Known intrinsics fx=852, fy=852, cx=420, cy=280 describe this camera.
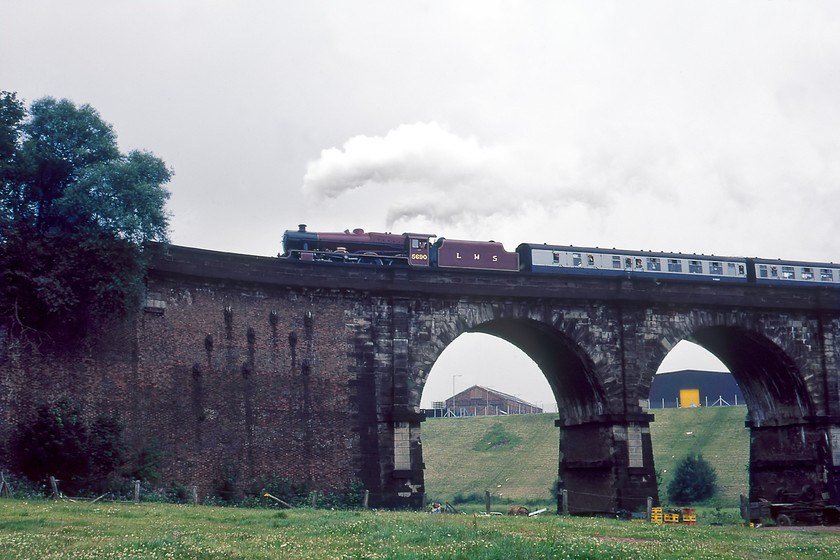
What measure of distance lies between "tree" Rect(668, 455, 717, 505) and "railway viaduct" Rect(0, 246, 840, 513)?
15531 millimetres

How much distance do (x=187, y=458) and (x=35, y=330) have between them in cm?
678

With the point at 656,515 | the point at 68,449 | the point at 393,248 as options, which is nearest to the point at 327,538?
the point at 68,449

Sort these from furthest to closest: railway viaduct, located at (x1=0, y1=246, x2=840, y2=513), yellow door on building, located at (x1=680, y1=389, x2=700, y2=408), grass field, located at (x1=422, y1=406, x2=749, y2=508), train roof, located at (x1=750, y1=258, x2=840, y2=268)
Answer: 1. yellow door on building, located at (x1=680, y1=389, x2=700, y2=408)
2. grass field, located at (x1=422, y1=406, x2=749, y2=508)
3. train roof, located at (x1=750, y1=258, x2=840, y2=268)
4. railway viaduct, located at (x1=0, y1=246, x2=840, y2=513)

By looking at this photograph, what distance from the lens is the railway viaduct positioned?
3027cm

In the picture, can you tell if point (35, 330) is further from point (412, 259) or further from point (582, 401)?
point (582, 401)

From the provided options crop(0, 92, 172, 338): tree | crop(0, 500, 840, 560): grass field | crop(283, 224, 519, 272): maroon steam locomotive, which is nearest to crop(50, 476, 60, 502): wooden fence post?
crop(0, 500, 840, 560): grass field

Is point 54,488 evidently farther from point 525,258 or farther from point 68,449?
point 525,258

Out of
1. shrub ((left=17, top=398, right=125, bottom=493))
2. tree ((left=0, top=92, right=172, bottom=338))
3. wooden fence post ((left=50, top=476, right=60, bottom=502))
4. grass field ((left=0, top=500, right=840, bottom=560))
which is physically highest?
tree ((left=0, top=92, right=172, bottom=338))

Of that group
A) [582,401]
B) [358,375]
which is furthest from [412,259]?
[582,401]

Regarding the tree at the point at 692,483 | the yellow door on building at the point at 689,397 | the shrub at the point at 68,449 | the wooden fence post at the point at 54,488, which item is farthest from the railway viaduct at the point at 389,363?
the yellow door on building at the point at 689,397

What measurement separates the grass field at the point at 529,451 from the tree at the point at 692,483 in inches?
35.2

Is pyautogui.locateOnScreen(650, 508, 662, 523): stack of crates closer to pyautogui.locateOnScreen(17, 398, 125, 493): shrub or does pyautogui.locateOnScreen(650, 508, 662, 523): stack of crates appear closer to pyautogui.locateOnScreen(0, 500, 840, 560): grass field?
pyautogui.locateOnScreen(0, 500, 840, 560): grass field

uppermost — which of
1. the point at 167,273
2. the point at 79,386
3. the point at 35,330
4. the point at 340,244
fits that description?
the point at 340,244

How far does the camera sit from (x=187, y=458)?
3003cm
